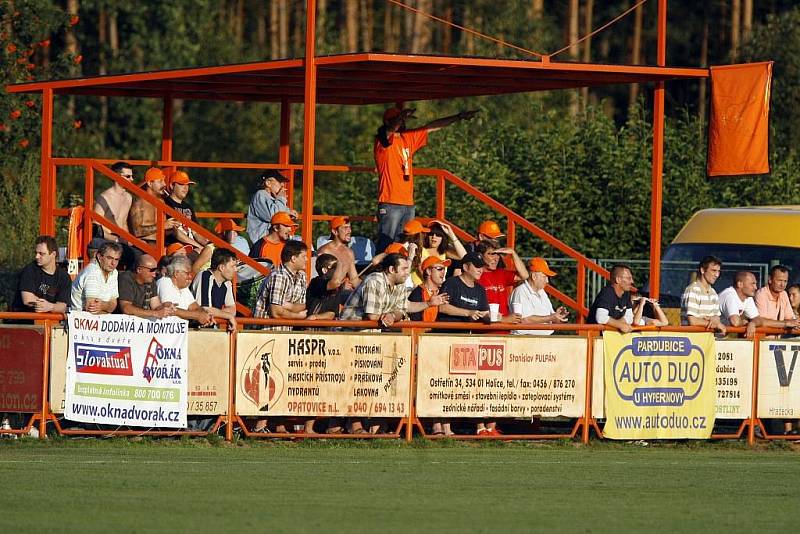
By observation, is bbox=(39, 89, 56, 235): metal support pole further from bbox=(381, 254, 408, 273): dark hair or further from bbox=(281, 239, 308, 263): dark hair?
bbox=(381, 254, 408, 273): dark hair

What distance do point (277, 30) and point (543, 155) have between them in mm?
26791

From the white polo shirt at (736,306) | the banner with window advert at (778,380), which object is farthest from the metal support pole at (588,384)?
the white polo shirt at (736,306)

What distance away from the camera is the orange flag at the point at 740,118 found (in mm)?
17281

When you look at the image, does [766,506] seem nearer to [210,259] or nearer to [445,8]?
[210,259]

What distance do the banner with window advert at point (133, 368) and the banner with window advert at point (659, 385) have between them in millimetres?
4336

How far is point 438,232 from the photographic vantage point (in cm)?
1831

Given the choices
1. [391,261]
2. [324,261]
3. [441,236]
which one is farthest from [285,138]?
[391,261]

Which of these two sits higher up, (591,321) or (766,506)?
(591,321)

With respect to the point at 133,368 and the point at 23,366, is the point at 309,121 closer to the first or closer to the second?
the point at 133,368

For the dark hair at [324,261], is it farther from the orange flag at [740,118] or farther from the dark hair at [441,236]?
the orange flag at [740,118]

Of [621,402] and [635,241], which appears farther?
[635,241]

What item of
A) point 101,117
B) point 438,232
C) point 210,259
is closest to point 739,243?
point 438,232

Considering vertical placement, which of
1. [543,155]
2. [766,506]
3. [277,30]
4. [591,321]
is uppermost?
[277,30]

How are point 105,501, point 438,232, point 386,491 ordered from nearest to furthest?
1. point 105,501
2. point 386,491
3. point 438,232
